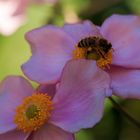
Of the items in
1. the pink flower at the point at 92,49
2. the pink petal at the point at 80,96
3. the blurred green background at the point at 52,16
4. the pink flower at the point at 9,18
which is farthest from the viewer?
the blurred green background at the point at 52,16

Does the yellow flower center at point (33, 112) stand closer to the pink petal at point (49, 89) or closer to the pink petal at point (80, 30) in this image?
the pink petal at point (49, 89)

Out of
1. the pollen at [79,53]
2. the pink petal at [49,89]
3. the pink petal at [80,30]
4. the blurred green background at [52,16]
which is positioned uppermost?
the pink petal at [80,30]

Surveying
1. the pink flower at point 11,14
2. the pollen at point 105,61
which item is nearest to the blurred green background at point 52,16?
the pink flower at point 11,14

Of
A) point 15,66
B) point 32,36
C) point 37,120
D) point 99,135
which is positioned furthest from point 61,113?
point 15,66

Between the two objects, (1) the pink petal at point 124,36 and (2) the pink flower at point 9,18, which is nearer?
(1) the pink petal at point 124,36

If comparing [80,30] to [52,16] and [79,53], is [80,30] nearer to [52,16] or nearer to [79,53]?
[79,53]

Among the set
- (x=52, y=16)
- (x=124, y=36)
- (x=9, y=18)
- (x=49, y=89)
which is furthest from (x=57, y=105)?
(x=52, y=16)

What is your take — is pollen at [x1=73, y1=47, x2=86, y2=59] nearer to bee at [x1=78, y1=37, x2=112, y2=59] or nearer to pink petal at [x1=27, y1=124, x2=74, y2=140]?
bee at [x1=78, y1=37, x2=112, y2=59]
